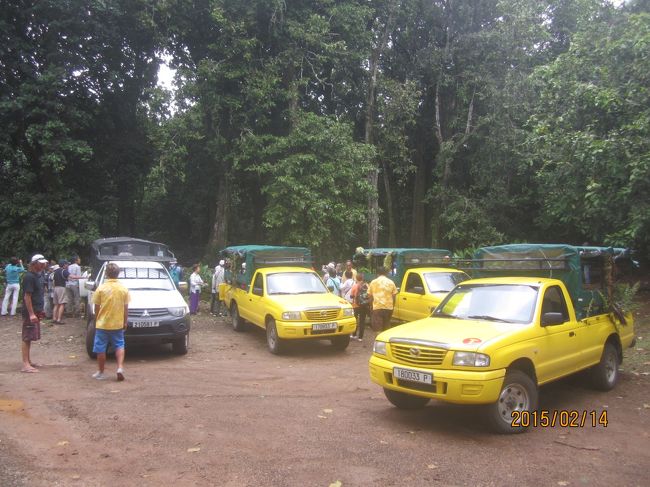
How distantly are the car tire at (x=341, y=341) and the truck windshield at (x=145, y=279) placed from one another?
3.60 m

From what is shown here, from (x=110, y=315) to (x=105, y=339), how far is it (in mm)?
410

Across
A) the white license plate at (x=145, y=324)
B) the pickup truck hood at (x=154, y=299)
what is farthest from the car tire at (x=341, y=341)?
the white license plate at (x=145, y=324)

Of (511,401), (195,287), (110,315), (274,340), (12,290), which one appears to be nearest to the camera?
(511,401)

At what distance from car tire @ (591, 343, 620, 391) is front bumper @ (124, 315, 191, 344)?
705 centimetres

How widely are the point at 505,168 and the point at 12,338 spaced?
66.4 ft

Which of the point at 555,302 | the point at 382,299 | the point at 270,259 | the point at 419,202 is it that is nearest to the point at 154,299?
the point at 270,259

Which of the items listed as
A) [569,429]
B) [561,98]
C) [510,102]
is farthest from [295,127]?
[569,429]

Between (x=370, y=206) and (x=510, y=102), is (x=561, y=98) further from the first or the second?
(x=370, y=206)

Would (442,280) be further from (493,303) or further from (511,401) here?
(511,401)

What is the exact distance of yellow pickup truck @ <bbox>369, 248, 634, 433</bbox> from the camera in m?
5.62

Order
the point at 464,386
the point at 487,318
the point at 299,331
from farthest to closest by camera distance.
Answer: the point at 299,331 → the point at 487,318 → the point at 464,386

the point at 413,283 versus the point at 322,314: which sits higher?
the point at 413,283

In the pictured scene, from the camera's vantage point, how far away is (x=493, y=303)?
22.6 ft

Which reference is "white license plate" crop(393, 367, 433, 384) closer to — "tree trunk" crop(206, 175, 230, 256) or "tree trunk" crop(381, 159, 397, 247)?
"tree trunk" crop(206, 175, 230, 256)
